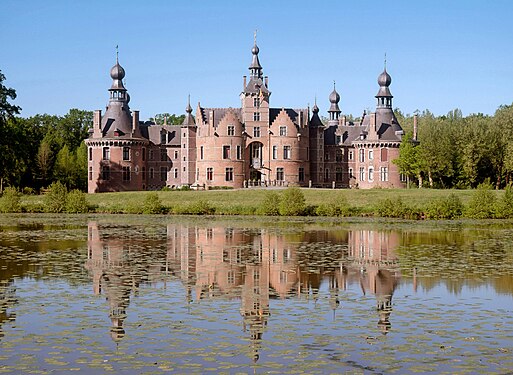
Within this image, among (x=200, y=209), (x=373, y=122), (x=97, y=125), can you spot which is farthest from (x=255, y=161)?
(x=200, y=209)

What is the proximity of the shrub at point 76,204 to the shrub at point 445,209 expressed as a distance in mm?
22064

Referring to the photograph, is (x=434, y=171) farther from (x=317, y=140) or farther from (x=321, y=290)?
(x=321, y=290)

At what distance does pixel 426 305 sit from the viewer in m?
15.7

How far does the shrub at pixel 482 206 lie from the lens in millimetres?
45541

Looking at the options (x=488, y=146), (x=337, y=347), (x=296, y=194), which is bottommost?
(x=337, y=347)

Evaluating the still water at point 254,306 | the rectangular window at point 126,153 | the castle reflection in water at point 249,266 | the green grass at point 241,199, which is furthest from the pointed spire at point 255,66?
the still water at point 254,306

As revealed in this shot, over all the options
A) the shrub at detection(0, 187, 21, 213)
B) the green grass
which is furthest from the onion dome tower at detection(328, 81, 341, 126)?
the shrub at detection(0, 187, 21, 213)

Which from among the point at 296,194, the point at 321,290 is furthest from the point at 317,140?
the point at 321,290

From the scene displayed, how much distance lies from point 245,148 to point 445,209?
28484mm

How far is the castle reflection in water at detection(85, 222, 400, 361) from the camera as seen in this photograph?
16.3 meters

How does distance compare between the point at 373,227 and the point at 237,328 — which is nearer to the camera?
the point at 237,328

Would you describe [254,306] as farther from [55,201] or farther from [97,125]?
[97,125]

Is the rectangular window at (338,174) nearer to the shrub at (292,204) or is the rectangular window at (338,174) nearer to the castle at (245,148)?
the castle at (245,148)

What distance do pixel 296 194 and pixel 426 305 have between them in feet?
108
